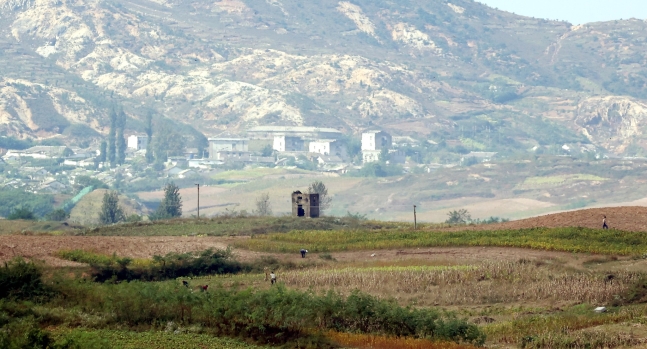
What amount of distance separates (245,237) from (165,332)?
3405cm

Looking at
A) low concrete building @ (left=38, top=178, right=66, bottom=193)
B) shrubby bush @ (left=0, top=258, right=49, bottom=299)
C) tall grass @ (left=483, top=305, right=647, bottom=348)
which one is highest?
low concrete building @ (left=38, top=178, right=66, bottom=193)

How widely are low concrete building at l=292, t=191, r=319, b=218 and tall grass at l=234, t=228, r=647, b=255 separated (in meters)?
19.9

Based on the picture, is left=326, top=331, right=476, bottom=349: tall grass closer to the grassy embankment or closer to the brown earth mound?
the brown earth mound

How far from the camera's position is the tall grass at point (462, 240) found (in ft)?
166

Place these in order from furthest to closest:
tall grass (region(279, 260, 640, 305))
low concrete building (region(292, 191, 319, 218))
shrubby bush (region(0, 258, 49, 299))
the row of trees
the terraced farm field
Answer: the row of trees → low concrete building (region(292, 191, 319, 218)) → tall grass (region(279, 260, 640, 305)) → shrubby bush (region(0, 258, 49, 299)) → the terraced farm field

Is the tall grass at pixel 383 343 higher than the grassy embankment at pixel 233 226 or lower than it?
lower

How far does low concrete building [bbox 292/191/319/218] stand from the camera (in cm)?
8369

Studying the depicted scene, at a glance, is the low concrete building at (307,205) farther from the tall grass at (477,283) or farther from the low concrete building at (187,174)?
the low concrete building at (187,174)

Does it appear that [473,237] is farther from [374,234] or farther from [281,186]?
[281,186]

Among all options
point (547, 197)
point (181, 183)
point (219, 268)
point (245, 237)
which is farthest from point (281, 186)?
point (219, 268)

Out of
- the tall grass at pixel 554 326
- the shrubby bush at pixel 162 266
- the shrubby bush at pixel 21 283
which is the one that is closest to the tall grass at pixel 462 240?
the shrubby bush at pixel 162 266

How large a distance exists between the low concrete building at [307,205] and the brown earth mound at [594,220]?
20.5 meters

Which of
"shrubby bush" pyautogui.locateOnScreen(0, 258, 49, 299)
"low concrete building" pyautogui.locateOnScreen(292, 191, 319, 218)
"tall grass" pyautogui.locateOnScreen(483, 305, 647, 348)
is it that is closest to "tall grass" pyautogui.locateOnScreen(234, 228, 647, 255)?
"tall grass" pyautogui.locateOnScreen(483, 305, 647, 348)

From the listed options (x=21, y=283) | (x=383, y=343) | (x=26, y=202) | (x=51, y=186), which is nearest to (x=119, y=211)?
(x=26, y=202)
